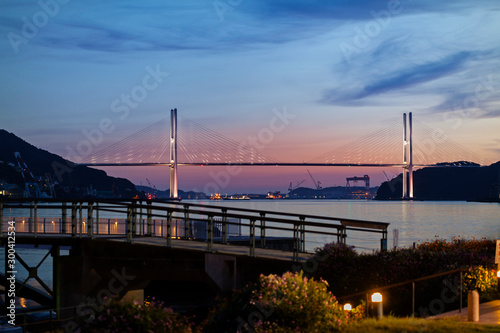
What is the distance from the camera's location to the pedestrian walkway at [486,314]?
10422 millimetres

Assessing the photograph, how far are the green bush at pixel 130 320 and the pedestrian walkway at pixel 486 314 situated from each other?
491cm

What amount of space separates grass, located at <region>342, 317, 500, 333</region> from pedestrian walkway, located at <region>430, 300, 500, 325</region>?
517 mm

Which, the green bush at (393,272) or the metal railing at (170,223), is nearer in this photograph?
the green bush at (393,272)

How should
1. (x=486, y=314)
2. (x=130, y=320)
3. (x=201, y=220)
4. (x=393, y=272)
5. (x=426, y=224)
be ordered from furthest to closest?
(x=426, y=224)
(x=201, y=220)
(x=393, y=272)
(x=486, y=314)
(x=130, y=320)

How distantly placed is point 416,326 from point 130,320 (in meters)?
4.20

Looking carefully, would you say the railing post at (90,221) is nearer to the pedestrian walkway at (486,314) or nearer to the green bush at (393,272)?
the green bush at (393,272)

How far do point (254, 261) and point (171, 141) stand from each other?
9289 centimetres

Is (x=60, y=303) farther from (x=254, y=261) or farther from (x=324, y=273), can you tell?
(x=324, y=273)

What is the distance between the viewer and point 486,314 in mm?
10969

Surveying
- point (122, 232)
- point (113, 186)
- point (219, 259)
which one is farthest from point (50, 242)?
point (113, 186)

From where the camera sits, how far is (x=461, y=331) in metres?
9.35
